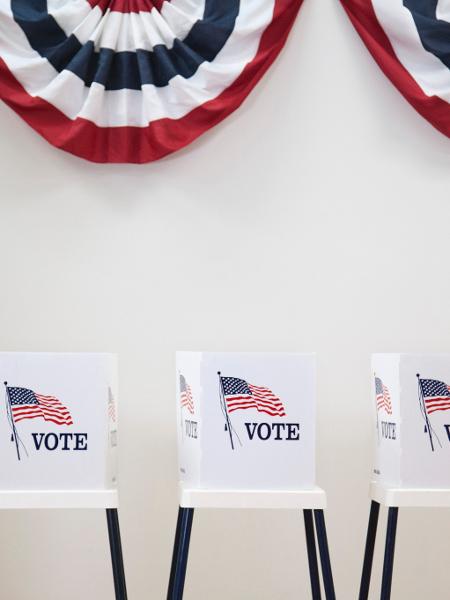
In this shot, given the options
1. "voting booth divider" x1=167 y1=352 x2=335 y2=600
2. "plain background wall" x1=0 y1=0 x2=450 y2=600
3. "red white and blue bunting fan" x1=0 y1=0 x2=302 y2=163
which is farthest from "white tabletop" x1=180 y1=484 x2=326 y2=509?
"red white and blue bunting fan" x1=0 y1=0 x2=302 y2=163

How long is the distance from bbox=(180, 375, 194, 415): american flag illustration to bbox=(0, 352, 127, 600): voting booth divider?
186mm

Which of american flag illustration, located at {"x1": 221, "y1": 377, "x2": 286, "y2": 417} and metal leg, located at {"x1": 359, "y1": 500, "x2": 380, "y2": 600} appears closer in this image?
american flag illustration, located at {"x1": 221, "y1": 377, "x2": 286, "y2": 417}

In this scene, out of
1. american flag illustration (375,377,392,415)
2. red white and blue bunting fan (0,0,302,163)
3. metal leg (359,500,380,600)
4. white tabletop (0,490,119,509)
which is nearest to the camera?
white tabletop (0,490,119,509)

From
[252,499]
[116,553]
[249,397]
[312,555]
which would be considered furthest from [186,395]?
[312,555]

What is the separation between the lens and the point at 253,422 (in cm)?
182

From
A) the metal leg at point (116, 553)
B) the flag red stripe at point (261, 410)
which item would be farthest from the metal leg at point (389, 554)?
the metal leg at point (116, 553)

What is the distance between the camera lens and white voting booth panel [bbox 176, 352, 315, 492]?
1.81 m

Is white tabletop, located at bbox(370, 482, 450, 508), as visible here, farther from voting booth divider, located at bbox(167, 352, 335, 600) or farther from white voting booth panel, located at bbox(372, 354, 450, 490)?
voting booth divider, located at bbox(167, 352, 335, 600)

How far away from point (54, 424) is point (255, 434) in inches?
17.4

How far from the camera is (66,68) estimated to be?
7.61 feet

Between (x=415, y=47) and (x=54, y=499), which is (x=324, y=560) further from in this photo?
(x=415, y=47)

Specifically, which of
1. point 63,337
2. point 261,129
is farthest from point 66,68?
point 63,337

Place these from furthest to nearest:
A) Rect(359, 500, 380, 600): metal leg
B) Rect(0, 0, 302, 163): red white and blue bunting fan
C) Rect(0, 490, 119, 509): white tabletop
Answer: Rect(0, 0, 302, 163): red white and blue bunting fan < Rect(359, 500, 380, 600): metal leg < Rect(0, 490, 119, 509): white tabletop

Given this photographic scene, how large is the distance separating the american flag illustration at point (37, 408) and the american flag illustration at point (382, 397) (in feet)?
2.38
